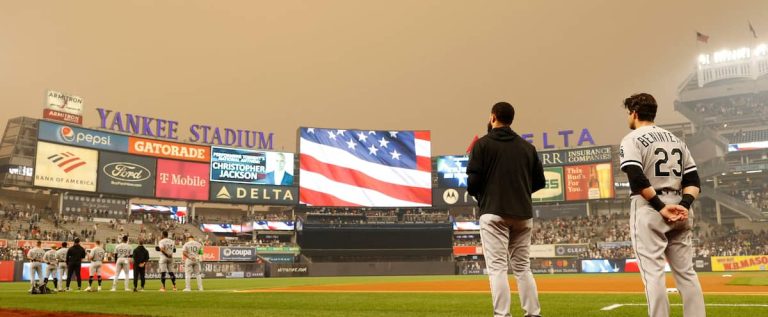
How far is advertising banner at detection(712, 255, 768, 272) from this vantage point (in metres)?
45.1

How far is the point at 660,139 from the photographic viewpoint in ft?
16.4

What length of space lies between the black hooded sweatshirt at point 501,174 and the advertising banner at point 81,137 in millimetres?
51808

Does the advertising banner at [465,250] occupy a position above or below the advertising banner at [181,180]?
below

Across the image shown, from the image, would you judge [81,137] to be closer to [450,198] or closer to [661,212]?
[450,198]

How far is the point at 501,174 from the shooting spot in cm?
565

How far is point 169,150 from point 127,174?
4456mm

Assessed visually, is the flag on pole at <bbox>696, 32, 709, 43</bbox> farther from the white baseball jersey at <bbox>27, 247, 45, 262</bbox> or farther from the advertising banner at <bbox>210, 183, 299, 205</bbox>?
the white baseball jersey at <bbox>27, 247, 45, 262</bbox>

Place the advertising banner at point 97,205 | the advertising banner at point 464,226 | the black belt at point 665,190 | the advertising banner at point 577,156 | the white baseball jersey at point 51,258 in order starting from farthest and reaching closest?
the advertising banner at point 577,156 < the advertising banner at point 464,226 < the advertising banner at point 97,205 < the white baseball jersey at point 51,258 < the black belt at point 665,190

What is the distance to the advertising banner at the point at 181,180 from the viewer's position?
55.7 m

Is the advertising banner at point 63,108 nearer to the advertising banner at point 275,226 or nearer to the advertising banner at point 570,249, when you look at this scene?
the advertising banner at point 275,226

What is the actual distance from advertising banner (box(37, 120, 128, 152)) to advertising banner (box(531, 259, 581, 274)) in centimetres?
3760

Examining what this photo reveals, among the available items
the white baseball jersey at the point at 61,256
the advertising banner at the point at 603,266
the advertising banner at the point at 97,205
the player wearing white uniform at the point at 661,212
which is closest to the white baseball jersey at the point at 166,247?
the white baseball jersey at the point at 61,256

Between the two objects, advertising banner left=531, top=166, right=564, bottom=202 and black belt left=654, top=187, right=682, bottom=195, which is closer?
black belt left=654, top=187, right=682, bottom=195

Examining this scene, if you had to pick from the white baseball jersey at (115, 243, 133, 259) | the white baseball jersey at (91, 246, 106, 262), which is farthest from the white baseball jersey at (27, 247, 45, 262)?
the white baseball jersey at (115, 243, 133, 259)
